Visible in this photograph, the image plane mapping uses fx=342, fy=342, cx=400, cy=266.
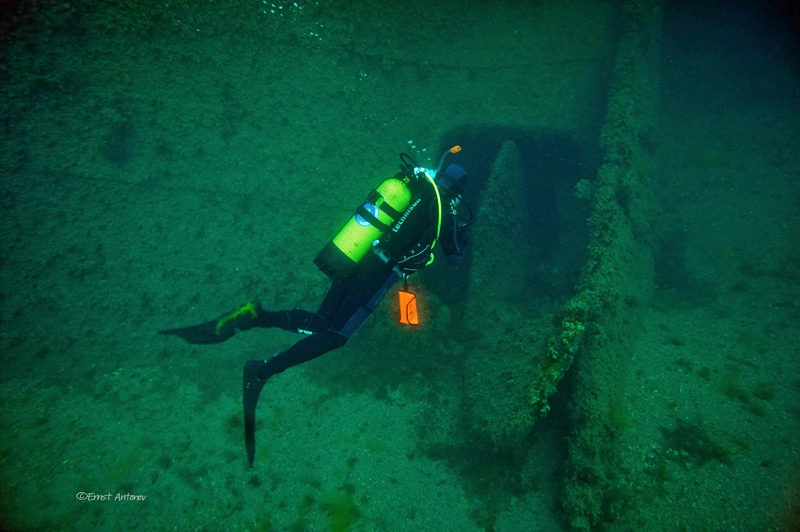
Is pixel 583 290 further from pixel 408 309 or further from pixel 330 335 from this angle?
pixel 330 335

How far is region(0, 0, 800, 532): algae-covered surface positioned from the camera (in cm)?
308

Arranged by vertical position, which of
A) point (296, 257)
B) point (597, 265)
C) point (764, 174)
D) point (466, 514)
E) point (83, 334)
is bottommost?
point (83, 334)

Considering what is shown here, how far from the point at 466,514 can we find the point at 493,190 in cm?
380

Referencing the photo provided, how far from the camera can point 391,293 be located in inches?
189

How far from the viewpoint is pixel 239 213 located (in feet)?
15.1

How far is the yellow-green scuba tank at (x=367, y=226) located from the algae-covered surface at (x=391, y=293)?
140cm

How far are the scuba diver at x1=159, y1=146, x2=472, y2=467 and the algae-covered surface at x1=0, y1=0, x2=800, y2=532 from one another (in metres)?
0.82

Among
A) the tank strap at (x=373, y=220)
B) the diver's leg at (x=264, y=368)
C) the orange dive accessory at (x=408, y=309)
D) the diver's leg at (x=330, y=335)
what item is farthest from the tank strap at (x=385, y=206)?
the diver's leg at (x=264, y=368)

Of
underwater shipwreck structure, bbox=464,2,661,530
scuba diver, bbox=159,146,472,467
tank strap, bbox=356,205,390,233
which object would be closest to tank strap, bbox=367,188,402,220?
scuba diver, bbox=159,146,472,467

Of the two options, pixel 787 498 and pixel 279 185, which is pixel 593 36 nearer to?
pixel 279 185

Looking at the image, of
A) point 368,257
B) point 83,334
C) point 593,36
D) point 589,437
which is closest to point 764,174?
point 593,36

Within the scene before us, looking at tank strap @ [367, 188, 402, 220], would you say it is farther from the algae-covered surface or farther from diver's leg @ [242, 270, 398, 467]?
the algae-covered surface

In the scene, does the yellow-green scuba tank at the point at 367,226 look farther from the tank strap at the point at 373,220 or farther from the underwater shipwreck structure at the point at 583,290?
the underwater shipwreck structure at the point at 583,290

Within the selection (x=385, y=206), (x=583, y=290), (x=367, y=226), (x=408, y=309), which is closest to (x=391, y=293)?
(x=408, y=309)
